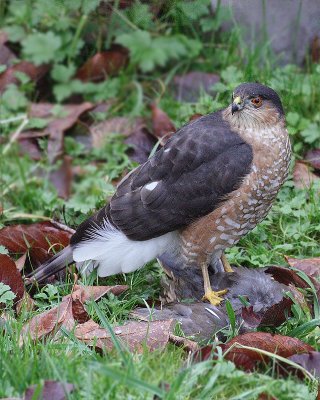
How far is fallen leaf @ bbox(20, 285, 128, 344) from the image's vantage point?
4045mm

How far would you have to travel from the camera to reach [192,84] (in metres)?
6.93

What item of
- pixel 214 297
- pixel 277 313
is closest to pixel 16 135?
pixel 214 297

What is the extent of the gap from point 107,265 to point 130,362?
153 cm

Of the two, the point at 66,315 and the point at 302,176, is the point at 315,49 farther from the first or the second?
the point at 66,315

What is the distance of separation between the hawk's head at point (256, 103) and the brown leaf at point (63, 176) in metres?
2.30

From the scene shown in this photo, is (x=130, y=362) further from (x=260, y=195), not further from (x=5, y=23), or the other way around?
(x=5, y=23)

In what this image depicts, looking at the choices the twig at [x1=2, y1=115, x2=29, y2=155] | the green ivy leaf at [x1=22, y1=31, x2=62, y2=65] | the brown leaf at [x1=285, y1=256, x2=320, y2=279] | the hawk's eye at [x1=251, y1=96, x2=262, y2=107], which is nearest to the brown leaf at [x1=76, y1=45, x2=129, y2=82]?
the green ivy leaf at [x1=22, y1=31, x2=62, y2=65]

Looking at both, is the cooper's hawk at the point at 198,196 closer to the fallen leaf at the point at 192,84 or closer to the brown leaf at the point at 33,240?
the brown leaf at the point at 33,240

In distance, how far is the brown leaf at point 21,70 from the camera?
7254 mm

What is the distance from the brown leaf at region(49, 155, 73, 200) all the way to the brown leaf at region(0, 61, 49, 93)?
885mm

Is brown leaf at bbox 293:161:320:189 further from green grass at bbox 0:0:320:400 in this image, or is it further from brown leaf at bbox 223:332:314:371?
brown leaf at bbox 223:332:314:371

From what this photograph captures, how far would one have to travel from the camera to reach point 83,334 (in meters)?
4.06

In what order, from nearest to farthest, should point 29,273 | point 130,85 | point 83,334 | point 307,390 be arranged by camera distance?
point 307,390 → point 83,334 → point 29,273 → point 130,85

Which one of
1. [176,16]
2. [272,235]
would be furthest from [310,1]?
[272,235]
